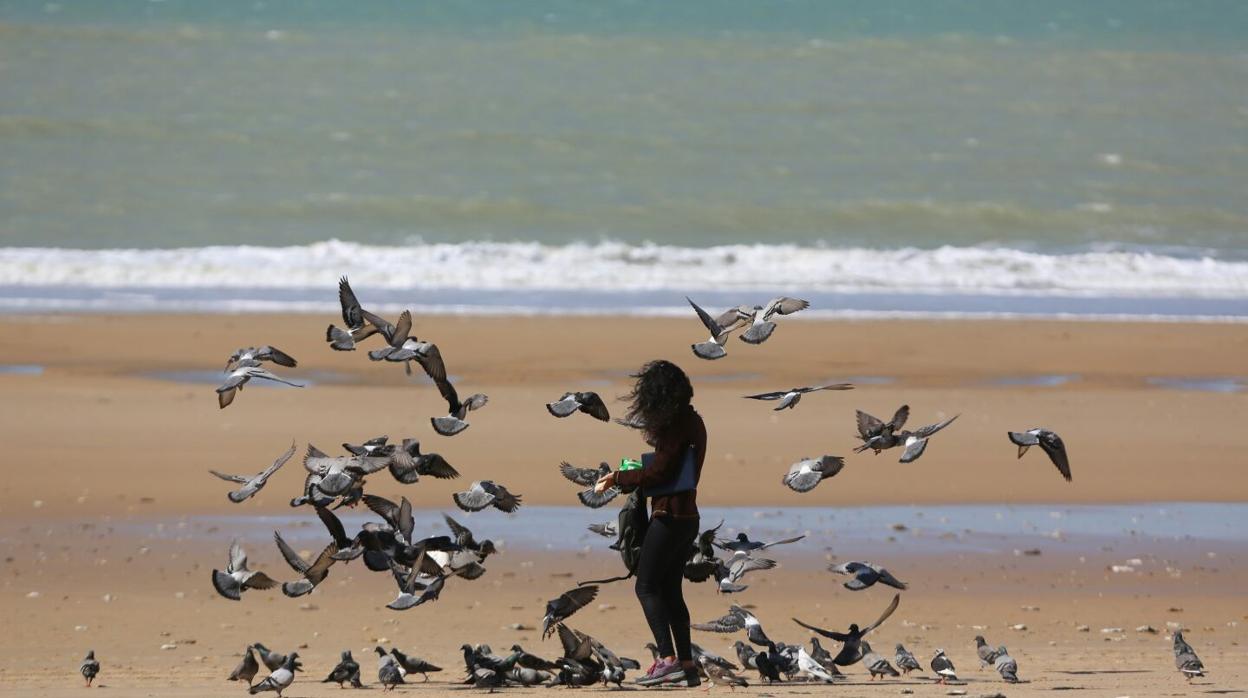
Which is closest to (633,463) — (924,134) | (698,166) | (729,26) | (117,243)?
(117,243)

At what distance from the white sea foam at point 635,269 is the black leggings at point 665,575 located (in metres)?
17.7

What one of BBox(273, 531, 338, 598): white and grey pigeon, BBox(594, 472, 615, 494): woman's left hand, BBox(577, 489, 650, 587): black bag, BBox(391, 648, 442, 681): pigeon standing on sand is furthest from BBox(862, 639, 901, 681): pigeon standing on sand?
BBox(273, 531, 338, 598): white and grey pigeon

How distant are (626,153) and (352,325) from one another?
100ft

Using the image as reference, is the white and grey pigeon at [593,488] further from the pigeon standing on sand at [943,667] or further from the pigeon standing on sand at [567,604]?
the pigeon standing on sand at [943,667]

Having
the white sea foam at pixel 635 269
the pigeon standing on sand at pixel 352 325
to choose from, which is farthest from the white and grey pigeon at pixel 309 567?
the white sea foam at pixel 635 269

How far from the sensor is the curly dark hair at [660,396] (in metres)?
5.72

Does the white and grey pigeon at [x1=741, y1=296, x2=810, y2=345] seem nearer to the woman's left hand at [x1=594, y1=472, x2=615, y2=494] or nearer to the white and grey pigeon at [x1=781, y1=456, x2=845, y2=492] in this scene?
the white and grey pigeon at [x1=781, y1=456, x2=845, y2=492]

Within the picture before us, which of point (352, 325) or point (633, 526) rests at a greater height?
point (352, 325)

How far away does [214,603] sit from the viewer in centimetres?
786

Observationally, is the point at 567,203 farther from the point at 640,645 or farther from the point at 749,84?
the point at 640,645

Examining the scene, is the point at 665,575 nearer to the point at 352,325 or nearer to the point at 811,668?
the point at 811,668

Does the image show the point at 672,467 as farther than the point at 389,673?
No

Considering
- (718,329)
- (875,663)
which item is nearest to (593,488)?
(718,329)

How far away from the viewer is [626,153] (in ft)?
120
